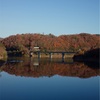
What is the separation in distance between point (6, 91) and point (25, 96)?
1.92m

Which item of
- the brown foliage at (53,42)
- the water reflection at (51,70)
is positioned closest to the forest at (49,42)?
the brown foliage at (53,42)

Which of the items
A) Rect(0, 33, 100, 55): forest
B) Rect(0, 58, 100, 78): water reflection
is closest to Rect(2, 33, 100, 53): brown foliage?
Rect(0, 33, 100, 55): forest

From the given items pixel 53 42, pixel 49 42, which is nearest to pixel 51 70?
pixel 49 42

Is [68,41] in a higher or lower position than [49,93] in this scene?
higher

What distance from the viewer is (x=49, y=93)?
1291 centimetres

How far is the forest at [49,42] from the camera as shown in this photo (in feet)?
234

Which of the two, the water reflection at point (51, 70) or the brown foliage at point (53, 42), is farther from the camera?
the brown foliage at point (53, 42)

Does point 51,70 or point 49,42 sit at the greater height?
point 49,42

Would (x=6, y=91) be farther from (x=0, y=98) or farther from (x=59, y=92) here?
(x=59, y=92)

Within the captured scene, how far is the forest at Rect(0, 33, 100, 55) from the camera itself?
71250 millimetres

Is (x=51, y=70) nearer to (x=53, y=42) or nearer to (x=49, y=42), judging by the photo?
(x=49, y=42)

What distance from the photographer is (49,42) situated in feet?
258

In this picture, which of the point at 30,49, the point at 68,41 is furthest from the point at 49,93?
the point at 68,41

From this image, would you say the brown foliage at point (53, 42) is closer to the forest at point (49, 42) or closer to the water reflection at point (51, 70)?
the forest at point (49, 42)
